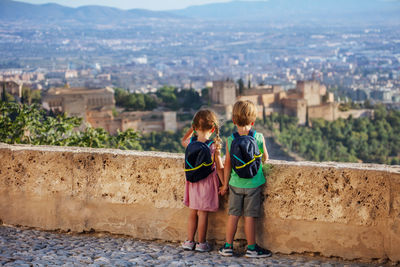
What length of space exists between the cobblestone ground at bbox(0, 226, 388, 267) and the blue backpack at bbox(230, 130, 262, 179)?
14.3 inches

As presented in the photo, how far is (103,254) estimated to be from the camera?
7.70 ft

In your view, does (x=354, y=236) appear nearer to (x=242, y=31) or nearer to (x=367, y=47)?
(x=367, y=47)

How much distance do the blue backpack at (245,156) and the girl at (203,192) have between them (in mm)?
104

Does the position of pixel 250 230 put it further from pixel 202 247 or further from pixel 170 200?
pixel 170 200

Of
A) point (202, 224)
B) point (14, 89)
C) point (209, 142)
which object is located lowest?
point (14, 89)

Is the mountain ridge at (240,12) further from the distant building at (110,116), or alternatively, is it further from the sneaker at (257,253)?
the sneaker at (257,253)

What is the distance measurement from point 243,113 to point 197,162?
28 centimetres

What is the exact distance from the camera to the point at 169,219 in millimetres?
2533

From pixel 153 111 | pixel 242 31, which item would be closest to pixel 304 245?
pixel 153 111

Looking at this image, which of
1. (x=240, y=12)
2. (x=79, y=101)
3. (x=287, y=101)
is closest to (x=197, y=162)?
(x=79, y=101)

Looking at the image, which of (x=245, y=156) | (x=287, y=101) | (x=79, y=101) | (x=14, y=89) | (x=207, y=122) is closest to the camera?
(x=245, y=156)

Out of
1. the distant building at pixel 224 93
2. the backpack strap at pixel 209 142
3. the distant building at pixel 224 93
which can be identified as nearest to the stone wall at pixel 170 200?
the backpack strap at pixel 209 142

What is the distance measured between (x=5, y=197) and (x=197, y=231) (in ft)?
3.24

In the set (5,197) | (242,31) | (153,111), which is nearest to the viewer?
(5,197)
